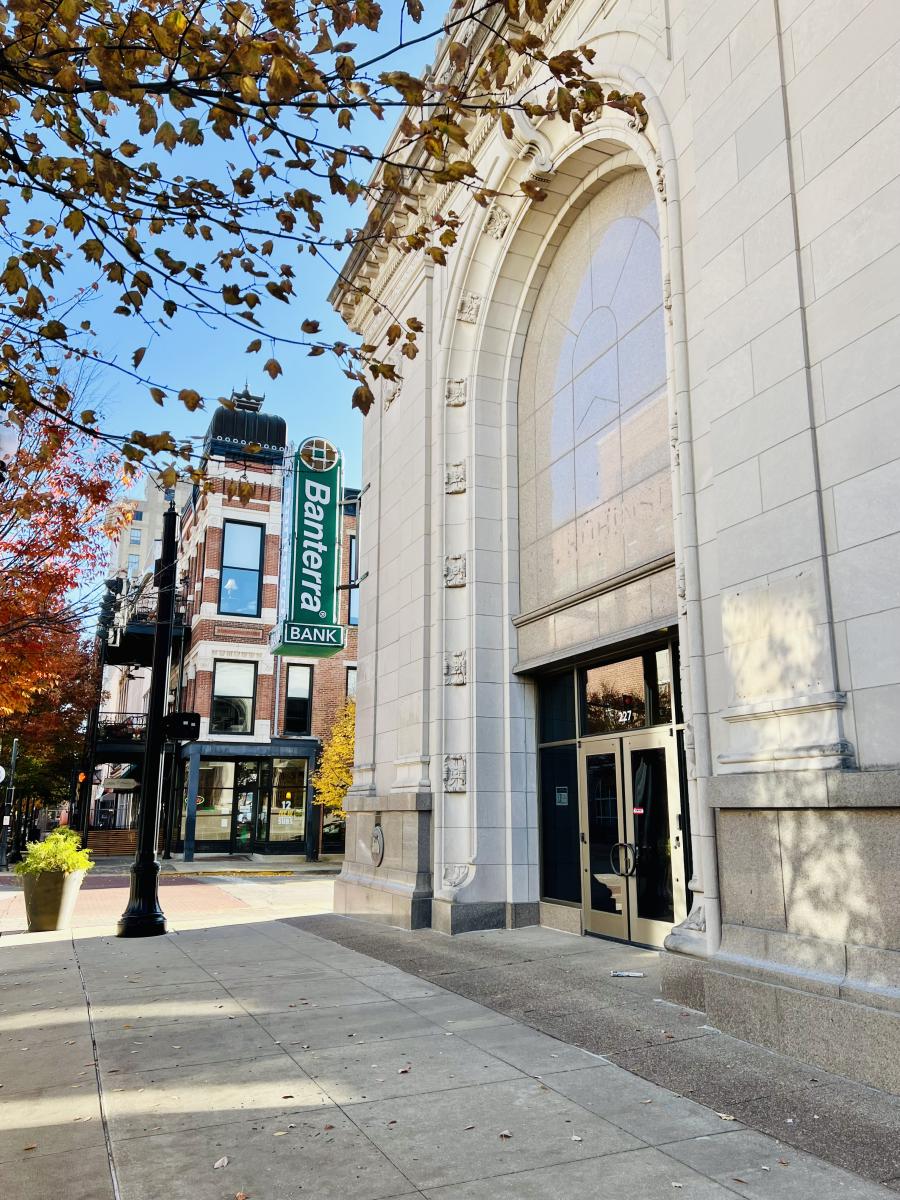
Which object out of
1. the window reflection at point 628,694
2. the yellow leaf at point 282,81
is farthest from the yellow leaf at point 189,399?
the window reflection at point 628,694

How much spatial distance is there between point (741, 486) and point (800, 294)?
4.99 feet

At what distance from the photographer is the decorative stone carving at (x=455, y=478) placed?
539 inches

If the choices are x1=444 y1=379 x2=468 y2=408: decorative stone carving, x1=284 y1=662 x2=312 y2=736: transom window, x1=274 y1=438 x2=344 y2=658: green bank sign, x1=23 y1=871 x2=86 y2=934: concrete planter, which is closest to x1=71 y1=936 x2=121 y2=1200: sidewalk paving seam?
x1=23 y1=871 x2=86 y2=934: concrete planter

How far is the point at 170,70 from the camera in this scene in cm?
511

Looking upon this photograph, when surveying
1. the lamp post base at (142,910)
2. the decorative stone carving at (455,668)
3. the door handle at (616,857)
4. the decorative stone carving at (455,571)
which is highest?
the decorative stone carving at (455,571)

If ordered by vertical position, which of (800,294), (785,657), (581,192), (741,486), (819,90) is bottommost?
(785,657)

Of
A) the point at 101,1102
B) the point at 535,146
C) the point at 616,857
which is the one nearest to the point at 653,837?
the point at 616,857

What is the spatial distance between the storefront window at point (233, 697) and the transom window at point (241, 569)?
2247mm

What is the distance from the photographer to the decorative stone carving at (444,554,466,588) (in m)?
13.3

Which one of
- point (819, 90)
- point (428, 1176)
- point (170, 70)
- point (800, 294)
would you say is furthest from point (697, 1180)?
point (819, 90)

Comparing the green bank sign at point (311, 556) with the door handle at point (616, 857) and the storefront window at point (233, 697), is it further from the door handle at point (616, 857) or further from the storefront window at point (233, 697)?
the storefront window at point (233, 697)

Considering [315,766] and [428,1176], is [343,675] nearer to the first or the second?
[315,766]

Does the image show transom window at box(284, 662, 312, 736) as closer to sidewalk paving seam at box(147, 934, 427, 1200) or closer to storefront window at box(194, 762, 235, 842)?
storefront window at box(194, 762, 235, 842)

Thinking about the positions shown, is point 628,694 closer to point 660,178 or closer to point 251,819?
point 660,178
